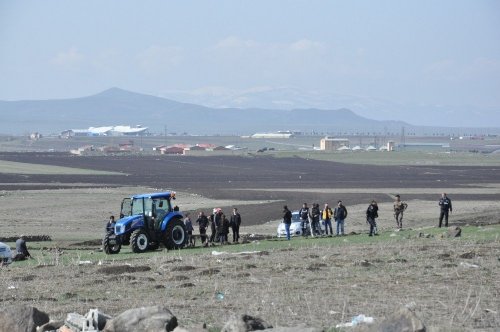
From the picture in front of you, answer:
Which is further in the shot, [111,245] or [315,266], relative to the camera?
[111,245]

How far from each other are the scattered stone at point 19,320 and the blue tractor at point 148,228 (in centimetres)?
1847

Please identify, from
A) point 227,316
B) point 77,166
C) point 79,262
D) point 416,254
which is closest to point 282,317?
point 227,316

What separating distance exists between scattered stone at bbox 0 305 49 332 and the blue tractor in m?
18.5

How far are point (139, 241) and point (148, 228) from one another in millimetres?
673

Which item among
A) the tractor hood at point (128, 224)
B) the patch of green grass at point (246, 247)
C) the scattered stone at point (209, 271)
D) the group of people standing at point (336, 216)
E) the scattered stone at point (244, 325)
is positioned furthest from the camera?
the group of people standing at point (336, 216)

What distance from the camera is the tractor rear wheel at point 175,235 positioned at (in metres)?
32.7

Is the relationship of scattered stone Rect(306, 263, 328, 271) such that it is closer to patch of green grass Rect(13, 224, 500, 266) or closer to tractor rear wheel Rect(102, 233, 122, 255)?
patch of green grass Rect(13, 224, 500, 266)

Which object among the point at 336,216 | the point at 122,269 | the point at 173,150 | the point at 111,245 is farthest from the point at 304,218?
the point at 173,150

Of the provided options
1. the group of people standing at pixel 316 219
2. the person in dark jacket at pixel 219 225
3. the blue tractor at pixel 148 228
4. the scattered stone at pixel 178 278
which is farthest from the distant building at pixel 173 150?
the scattered stone at pixel 178 278

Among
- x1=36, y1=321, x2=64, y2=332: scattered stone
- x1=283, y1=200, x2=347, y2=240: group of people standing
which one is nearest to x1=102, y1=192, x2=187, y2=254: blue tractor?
x1=283, y1=200, x2=347, y2=240: group of people standing

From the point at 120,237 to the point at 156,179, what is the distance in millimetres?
56163

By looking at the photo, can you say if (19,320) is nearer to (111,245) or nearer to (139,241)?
(139,241)

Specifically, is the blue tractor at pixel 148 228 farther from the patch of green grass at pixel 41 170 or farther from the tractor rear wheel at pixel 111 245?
the patch of green grass at pixel 41 170

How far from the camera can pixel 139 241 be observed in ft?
106
